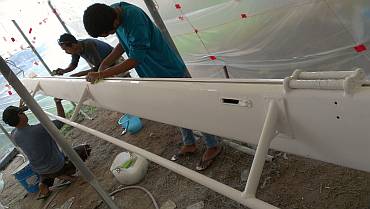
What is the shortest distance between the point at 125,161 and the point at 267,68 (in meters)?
1.82

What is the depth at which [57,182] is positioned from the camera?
389 centimetres

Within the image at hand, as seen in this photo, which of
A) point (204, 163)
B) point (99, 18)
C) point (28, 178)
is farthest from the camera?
point (28, 178)

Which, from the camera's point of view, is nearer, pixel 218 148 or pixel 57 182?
pixel 218 148

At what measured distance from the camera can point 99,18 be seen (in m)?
1.77

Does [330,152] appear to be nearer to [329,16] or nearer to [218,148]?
[218,148]

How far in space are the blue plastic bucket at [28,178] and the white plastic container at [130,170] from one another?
4.77ft

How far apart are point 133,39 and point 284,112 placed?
124 cm

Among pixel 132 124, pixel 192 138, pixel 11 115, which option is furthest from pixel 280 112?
pixel 132 124

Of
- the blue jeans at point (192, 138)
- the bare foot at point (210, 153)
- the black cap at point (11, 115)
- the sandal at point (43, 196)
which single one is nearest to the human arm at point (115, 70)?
the blue jeans at point (192, 138)

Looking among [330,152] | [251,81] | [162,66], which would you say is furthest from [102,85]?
[330,152]

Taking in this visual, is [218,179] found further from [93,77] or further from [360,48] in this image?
[360,48]

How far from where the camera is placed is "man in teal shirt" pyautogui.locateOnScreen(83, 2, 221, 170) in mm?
1809

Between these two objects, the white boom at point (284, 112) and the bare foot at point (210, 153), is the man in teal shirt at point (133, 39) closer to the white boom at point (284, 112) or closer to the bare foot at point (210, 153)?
the white boom at point (284, 112)

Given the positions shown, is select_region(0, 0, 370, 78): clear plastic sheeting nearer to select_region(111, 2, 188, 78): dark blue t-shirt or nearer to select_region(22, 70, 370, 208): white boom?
select_region(111, 2, 188, 78): dark blue t-shirt
